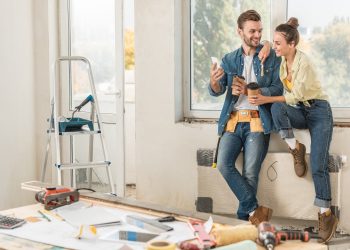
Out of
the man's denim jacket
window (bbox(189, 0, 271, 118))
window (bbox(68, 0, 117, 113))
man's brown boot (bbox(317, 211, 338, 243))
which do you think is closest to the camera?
man's brown boot (bbox(317, 211, 338, 243))

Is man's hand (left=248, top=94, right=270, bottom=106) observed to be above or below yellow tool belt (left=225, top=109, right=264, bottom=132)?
above

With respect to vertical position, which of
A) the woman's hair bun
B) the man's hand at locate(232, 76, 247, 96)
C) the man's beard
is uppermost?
the woman's hair bun

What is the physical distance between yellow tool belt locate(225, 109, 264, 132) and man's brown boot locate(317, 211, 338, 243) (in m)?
0.70

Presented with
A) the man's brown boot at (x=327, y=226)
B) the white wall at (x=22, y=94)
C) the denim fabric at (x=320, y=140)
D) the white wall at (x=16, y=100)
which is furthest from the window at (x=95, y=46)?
the man's brown boot at (x=327, y=226)

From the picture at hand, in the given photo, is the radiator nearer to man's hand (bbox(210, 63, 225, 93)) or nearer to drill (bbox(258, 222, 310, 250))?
man's hand (bbox(210, 63, 225, 93))

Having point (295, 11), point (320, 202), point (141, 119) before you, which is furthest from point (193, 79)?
point (320, 202)

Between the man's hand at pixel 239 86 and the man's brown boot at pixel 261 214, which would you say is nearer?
the man's brown boot at pixel 261 214

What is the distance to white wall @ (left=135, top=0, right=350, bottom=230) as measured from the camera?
12.9 feet

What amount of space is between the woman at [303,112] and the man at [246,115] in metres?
0.11

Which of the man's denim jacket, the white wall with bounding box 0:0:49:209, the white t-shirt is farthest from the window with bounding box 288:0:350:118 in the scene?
the white wall with bounding box 0:0:49:209

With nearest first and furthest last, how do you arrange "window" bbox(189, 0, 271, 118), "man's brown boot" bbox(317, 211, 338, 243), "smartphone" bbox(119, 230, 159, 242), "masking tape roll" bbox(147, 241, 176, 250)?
"masking tape roll" bbox(147, 241, 176, 250), "smartphone" bbox(119, 230, 159, 242), "man's brown boot" bbox(317, 211, 338, 243), "window" bbox(189, 0, 271, 118)

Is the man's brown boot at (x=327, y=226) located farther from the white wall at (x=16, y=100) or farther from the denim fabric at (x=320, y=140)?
the white wall at (x=16, y=100)

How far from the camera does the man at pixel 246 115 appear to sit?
3.42m

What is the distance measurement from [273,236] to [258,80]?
211 cm
